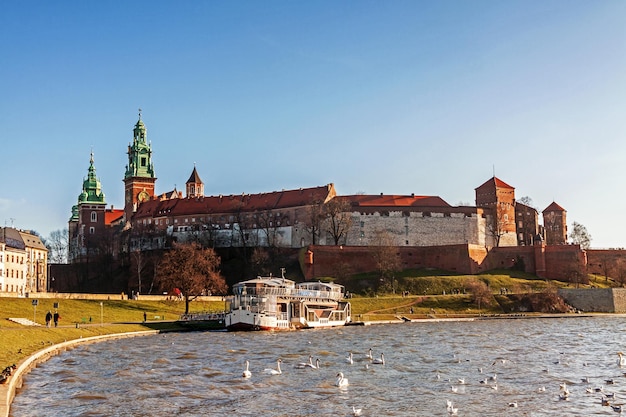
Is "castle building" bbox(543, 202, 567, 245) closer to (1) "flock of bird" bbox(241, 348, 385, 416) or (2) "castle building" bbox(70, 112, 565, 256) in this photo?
(2) "castle building" bbox(70, 112, 565, 256)

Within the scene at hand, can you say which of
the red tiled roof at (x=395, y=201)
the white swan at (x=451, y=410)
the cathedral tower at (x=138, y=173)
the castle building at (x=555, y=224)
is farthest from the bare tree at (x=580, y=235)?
the white swan at (x=451, y=410)

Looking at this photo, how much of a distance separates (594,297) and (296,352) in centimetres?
5476

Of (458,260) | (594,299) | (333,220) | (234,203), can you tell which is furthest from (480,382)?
(234,203)

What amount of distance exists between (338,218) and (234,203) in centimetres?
2277

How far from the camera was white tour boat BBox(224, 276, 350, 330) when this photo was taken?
57625mm

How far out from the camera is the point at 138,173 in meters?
137

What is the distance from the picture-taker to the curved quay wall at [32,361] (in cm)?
2117

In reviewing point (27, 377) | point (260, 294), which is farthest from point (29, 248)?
point (27, 377)

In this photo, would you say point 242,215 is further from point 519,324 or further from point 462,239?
point 519,324

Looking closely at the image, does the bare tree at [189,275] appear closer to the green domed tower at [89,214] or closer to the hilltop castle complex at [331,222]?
the hilltop castle complex at [331,222]

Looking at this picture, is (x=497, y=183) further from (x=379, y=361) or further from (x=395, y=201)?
(x=379, y=361)

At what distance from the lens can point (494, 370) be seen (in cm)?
3228

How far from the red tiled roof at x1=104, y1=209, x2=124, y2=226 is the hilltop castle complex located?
630cm

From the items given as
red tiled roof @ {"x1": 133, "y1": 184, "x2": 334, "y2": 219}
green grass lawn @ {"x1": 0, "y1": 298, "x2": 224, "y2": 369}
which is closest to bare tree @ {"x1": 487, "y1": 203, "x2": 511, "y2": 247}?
red tiled roof @ {"x1": 133, "y1": 184, "x2": 334, "y2": 219}
